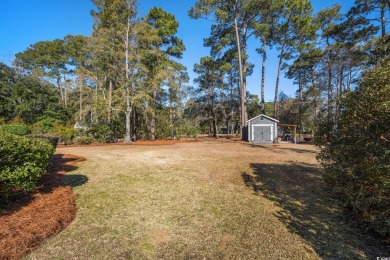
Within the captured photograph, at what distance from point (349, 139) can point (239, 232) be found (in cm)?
272

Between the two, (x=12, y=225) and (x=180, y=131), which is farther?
(x=180, y=131)

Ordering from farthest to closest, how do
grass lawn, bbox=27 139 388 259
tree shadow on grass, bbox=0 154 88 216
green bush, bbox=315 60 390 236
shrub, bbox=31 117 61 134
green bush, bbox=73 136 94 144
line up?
shrub, bbox=31 117 61 134 < green bush, bbox=73 136 94 144 < tree shadow on grass, bbox=0 154 88 216 < green bush, bbox=315 60 390 236 < grass lawn, bbox=27 139 388 259

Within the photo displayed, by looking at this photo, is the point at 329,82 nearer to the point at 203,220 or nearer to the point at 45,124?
the point at 203,220

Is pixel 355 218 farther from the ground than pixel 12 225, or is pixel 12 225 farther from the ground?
pixel 12 225

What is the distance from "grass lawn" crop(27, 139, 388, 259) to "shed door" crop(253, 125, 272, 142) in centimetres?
1372

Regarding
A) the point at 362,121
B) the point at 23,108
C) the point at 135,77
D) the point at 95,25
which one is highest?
the point at 95,25

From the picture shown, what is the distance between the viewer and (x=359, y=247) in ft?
8.58

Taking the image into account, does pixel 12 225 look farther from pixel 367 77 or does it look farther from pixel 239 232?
pixel 367 77

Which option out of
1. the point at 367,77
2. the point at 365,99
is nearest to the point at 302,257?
the point at 365,99

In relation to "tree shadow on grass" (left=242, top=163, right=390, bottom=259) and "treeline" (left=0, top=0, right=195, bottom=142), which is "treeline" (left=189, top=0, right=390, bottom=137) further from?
"tree shadow on grass" (left=242, top=163, right=390, bottom=259)

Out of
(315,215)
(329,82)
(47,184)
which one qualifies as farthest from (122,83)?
(329,82)

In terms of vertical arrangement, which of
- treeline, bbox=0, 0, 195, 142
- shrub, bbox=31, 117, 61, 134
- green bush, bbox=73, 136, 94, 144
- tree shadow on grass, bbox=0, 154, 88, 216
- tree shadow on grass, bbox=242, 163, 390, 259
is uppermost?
treeline, bbox=0, 0, 195, 142

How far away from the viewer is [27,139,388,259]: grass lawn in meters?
2.51

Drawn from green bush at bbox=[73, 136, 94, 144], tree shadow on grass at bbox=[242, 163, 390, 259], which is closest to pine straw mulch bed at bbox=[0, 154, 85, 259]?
tree shadow on grass at bbox=[242, 163, 390, 259]
